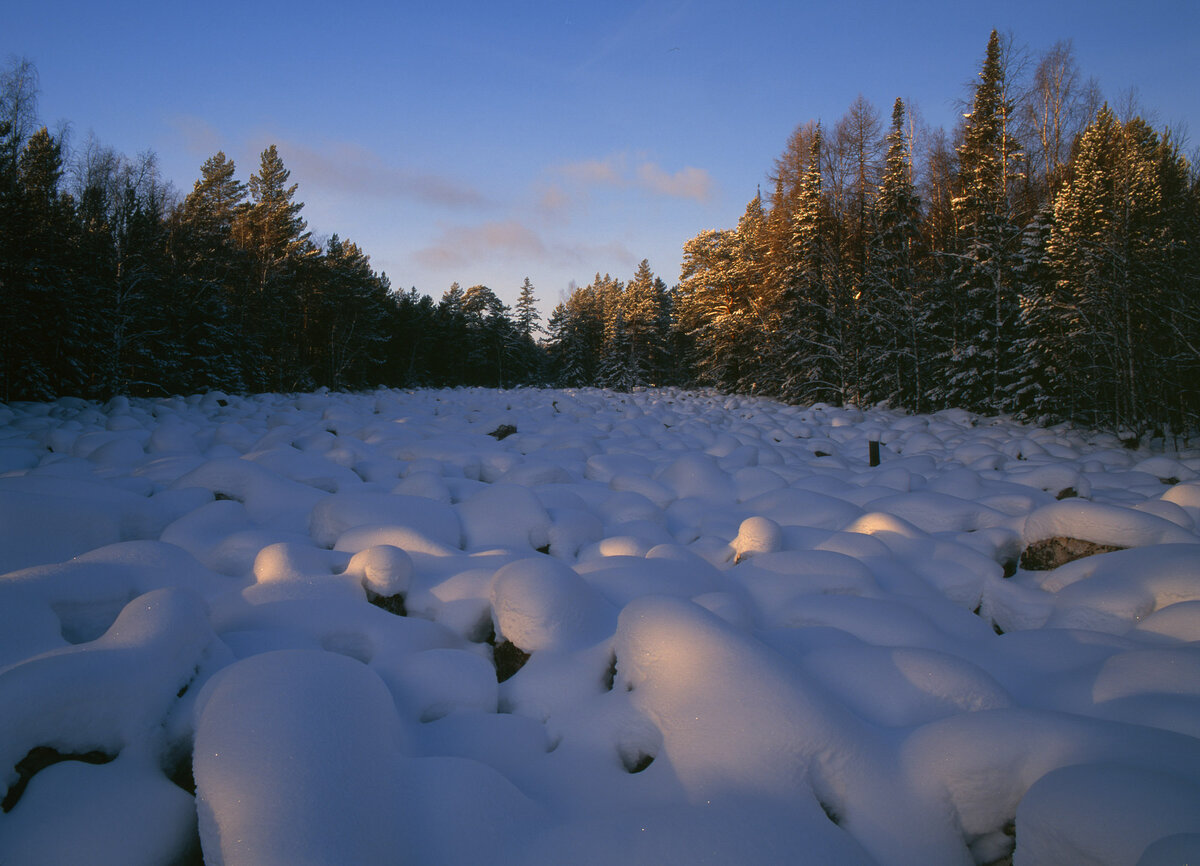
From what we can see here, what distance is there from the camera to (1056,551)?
3148 mm

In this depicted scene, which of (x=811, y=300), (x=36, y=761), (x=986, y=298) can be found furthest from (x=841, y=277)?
(x=36, y=761)

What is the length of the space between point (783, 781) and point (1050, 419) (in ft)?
50.1

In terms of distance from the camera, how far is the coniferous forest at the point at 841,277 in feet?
34.8

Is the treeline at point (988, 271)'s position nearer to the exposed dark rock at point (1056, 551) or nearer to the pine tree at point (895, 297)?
the pine tree at point (895, 297)

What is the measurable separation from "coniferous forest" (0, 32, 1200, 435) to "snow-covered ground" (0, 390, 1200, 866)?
A: 28.9ft

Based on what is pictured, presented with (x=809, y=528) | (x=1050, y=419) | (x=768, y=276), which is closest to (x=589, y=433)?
(x=809, y=528)

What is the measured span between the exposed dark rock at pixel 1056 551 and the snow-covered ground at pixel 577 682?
14 mm

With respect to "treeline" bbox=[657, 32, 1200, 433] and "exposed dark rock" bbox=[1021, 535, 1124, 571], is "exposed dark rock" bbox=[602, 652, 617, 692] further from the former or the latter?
"treeline" bbox=[657, 32, 1200, 433]

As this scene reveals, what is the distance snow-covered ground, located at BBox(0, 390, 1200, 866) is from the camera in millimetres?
1206

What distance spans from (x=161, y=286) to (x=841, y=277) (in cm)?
2114

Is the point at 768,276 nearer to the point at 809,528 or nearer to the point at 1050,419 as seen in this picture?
the point at 1050,419

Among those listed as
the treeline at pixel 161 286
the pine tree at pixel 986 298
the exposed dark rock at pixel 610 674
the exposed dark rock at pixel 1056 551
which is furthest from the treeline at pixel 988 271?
the treeline at pixel 161 286

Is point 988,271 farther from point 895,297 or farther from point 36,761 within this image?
point 36,761

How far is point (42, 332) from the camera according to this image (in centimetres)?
1155
